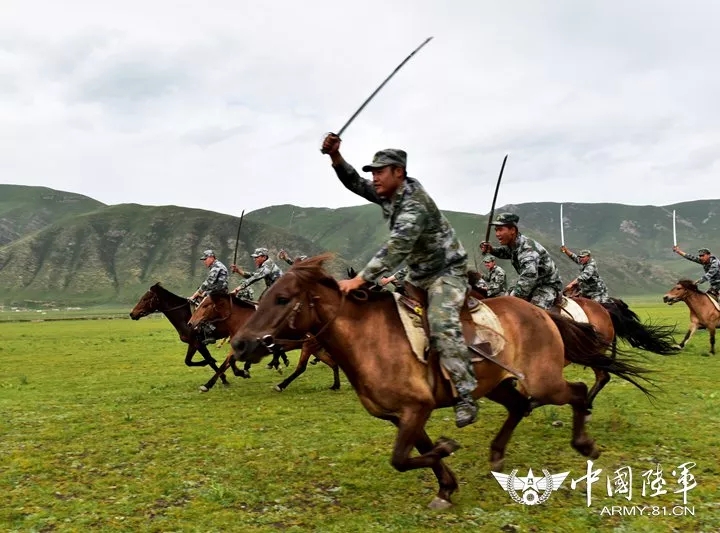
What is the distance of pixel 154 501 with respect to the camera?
6.36 m

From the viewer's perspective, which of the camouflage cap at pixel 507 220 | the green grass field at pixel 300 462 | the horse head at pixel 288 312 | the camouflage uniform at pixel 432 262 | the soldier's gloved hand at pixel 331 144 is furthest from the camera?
the camouflage cap at pixel 507 220

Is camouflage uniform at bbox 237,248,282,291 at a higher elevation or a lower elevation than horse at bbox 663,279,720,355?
higher

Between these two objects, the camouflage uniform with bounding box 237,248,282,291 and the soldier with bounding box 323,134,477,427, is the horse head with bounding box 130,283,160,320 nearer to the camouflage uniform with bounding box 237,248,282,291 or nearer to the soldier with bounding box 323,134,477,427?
the camouflage uniform with bounding box 237,248,282,291

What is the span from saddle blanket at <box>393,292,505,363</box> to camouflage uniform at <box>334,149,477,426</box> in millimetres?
148

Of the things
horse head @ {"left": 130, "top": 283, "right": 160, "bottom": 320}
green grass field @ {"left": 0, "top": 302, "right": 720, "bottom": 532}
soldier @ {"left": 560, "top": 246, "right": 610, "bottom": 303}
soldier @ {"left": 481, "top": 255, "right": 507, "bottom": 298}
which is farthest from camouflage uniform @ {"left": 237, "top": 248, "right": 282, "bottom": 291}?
soldier @ {"left": 560, "top": 246, "right": 610, "bottom": 303}

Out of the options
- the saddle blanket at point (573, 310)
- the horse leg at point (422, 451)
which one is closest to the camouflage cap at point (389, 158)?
the horse leg at point (422, 451)

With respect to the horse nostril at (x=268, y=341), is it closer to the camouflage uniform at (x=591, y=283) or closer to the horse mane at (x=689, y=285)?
the camouflage uniform at (x=591, y=283)

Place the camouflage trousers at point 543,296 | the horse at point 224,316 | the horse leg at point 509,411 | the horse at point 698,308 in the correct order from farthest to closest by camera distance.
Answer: the horse at point 698,308 < the horse at point 224,316 < the camouflage trousers at point 543,296 < the horse leg at point 509,411

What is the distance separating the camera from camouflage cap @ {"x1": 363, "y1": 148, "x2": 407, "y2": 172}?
19.2ft

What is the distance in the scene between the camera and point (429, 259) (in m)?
6.16

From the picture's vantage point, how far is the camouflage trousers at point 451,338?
5.67 metres

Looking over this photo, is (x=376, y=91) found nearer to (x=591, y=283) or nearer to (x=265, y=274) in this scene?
(x=265, y=274)

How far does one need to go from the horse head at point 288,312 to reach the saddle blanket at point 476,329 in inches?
30.7

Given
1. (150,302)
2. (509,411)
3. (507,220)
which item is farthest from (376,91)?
(150,302)
